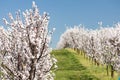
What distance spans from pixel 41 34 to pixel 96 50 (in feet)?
161

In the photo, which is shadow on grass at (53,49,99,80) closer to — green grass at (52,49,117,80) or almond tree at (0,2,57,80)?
green grass at (52,49,117,80)

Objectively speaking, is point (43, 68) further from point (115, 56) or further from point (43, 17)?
point (115, 56)

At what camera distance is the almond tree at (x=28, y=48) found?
18719mm

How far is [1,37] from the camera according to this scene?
20719mm

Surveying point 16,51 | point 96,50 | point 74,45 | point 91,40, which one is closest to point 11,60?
Result: point 16,51

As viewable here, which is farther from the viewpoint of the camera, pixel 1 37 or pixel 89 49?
pixel 89 49

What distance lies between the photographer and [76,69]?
64.6 meters

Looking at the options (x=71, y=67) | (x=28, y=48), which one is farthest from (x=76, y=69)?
(x=28, y=48)

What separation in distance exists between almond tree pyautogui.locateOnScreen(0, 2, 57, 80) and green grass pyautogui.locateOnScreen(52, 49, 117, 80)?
31.2m

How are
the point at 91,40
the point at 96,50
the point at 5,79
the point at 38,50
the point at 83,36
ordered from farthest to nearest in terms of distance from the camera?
1. the point at 83,36
2. the point at 91,40
3. the point at 96,50
4. the point at 5,79
5. the point at 38,50

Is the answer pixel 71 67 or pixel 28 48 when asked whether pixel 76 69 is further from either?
pixel 28 48

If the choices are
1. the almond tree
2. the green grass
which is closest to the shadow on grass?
the green grass

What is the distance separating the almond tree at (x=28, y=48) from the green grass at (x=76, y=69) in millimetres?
31202

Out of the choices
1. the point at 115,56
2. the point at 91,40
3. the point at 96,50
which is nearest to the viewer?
the point at 115,56
